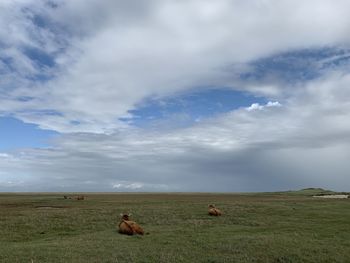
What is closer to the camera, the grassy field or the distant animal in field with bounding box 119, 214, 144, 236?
the grassy field

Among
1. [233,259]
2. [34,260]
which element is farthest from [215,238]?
[34,260]

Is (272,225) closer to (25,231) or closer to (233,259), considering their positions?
(233,259)

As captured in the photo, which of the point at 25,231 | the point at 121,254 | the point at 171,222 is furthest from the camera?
the point at 171,222

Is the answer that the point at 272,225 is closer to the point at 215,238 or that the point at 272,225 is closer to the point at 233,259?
the point at 215,238

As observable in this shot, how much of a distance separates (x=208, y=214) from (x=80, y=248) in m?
18.7

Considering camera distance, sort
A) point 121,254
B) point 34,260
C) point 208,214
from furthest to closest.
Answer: point 208,214
point 121,254
point 34,260

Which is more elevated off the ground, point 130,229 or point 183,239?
point 130,229

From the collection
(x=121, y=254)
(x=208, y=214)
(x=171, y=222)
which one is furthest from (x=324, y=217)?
(x=121, y=254)

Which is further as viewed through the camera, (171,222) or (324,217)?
(324,217)

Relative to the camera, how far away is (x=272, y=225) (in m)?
31.0

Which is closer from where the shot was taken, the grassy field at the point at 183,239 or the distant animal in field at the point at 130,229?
the grassy field at the point at 183,239

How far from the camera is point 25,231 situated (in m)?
29.2

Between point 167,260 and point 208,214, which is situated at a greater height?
point 208,214

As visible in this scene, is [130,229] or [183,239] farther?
[130,229]
